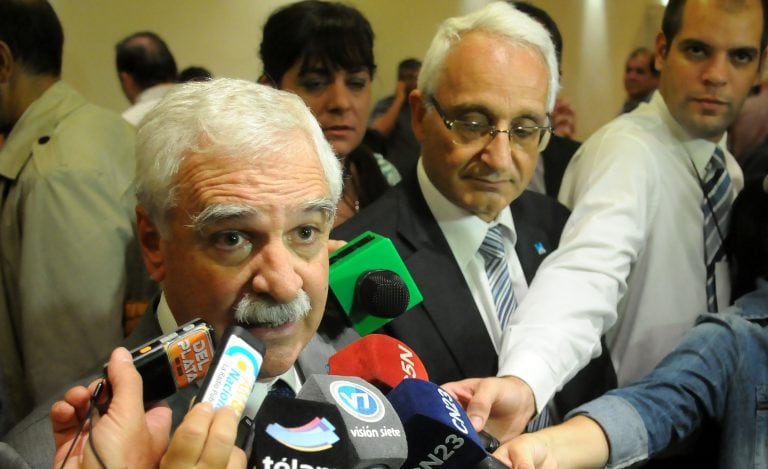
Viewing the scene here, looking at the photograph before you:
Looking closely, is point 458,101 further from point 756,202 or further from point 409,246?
point 756,202

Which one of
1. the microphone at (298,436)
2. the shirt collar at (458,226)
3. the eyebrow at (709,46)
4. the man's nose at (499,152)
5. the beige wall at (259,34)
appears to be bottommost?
the beige wall at (259,34)

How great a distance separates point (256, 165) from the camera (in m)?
1.03

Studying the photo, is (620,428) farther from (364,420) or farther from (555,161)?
(555,161)

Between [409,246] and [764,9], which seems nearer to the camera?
[409,246]

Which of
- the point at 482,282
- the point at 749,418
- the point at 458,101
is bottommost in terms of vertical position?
the point at 749,418

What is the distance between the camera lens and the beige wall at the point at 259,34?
12.2ft

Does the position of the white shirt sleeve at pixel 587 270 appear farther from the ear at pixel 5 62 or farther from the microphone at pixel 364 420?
the ear at pixel 5 62

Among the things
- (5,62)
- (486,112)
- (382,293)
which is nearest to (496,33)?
(486,112)

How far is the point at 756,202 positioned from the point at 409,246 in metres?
0.78

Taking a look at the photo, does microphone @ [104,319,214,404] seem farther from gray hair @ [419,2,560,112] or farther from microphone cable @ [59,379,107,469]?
gray hair @ [419,2,560,112]

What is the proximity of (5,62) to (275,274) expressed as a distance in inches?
47.5

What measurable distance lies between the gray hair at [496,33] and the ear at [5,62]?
0.99 meters

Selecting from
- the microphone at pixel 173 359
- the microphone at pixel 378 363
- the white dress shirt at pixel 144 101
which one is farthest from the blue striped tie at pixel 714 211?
the white dress shirt at pixel 144 101

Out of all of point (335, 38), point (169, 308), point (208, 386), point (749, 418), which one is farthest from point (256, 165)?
point (749, 418)
